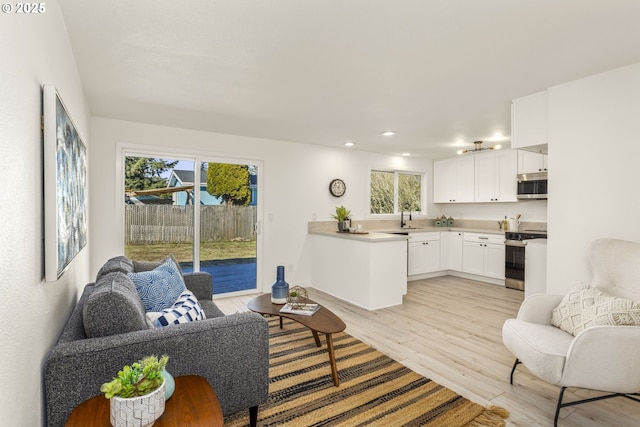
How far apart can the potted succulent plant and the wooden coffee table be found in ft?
4.33

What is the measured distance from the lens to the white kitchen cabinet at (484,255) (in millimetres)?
5363

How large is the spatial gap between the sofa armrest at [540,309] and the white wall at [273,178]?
3389mm

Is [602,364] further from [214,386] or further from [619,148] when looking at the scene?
[214,386]

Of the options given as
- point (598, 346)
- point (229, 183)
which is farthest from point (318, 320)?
point (229, 183)

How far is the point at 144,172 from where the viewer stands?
409 cm

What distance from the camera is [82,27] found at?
6.31ft

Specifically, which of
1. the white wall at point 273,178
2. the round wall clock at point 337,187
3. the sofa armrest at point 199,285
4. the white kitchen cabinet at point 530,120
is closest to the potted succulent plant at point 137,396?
the sofa armrest at point 199,285

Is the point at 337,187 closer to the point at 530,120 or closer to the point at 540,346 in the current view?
the point at 530,120

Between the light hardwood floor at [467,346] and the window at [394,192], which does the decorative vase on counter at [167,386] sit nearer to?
the light hardwood floor at [467,346]

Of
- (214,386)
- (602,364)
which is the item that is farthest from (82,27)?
(602,364)

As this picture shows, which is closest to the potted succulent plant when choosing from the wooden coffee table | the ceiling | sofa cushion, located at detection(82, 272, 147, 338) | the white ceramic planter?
the white ceramic planter

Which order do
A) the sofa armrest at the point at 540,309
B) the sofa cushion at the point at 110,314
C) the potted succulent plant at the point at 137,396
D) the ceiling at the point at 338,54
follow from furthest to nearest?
1. the sofa armrest at the point at 540,309
2. the ceiling at the point at 338,54
3. the sofa cushion at the point at 110,314
4. the potted succulent plant at the point at 137,396

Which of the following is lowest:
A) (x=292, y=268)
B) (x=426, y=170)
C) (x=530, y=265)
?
(x=292, y=268)

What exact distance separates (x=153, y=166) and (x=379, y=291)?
3.26 m
